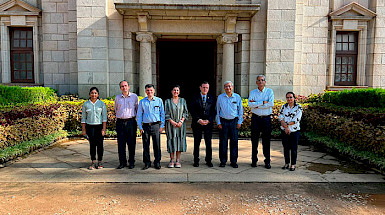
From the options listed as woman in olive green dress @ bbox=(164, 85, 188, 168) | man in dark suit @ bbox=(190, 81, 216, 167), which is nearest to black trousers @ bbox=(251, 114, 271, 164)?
man in dark suit @ bbox=(190, 81, 216, 167)

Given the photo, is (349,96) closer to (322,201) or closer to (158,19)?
(322,201)

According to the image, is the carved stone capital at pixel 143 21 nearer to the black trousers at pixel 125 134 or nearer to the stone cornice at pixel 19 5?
the stone cornice at pixel 19 5

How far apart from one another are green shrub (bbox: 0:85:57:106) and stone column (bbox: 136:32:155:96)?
3301mm

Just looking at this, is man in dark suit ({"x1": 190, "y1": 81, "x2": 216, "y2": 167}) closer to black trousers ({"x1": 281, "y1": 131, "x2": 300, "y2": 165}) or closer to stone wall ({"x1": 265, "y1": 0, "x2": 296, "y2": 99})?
black trousers ({"x1": 281, "y1": 131, "x2": 300, "y2": 165})

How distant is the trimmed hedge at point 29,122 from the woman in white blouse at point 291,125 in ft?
20.2

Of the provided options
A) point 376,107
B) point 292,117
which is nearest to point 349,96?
point 376,107

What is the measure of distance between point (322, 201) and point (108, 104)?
7.07 m

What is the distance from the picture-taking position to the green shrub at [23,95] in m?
8.62

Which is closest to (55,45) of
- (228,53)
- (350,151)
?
(228,53)

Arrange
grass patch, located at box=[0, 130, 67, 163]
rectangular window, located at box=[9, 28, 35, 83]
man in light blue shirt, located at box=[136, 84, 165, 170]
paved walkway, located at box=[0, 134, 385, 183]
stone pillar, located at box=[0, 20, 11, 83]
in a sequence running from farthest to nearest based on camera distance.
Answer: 1. rectangular window, located at box=[9, 28, 35, 83]
2. stone pillar, located at box=[0, 20, 11, 83]
3. grass patch, located at box=[0, 130, 67, 163]
4. man in light blue shirt, located at box=[136, 84, 165, 170]
5. paved walkway, located at box=[0, 134, 385, 183]

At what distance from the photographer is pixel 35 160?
6383 mm

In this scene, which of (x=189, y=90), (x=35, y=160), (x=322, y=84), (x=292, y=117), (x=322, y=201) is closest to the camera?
(x=322, y=201)

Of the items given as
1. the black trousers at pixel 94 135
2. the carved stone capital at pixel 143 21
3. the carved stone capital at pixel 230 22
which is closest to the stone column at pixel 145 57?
the carved stone capital at pixel 143 21

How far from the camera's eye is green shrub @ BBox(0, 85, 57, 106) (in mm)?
8625
